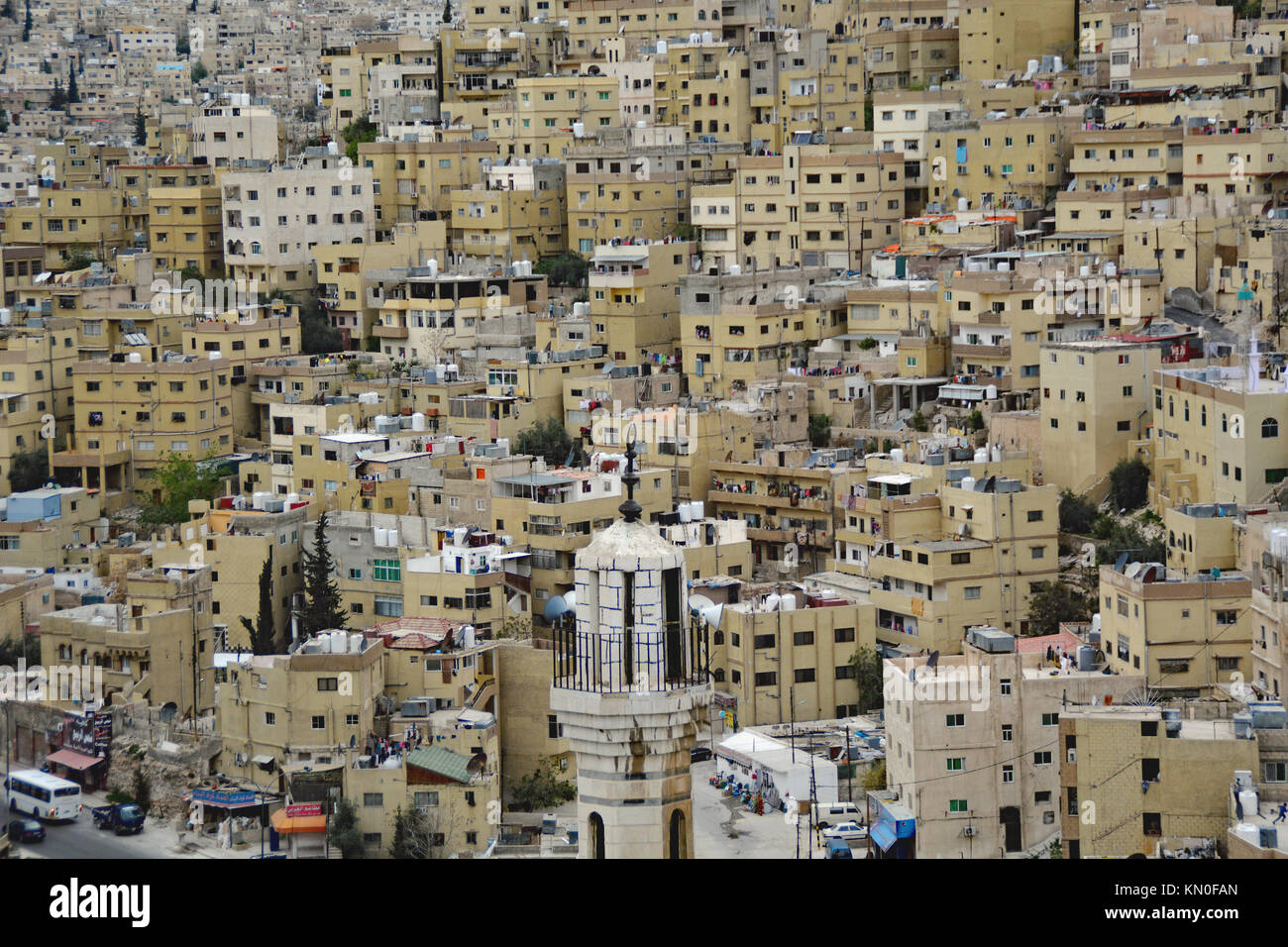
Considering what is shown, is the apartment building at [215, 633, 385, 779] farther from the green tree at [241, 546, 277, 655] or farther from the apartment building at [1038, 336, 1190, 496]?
the apartment building at [1038, 336, 1190, 496]

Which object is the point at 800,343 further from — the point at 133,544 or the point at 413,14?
the point at 413,14

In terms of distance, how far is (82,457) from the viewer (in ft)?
115

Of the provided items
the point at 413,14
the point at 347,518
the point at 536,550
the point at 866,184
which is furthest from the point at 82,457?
the point at 413,14

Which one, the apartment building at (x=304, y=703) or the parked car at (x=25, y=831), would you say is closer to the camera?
the parked car at (x=25, y=831)

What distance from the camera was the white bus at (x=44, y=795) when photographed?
24828mm

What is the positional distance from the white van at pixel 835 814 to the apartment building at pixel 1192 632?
2585 millimetres

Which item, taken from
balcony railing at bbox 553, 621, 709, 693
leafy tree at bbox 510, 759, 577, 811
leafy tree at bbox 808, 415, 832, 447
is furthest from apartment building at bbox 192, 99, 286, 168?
balcony railing at bbox 553, 621, 709, 693

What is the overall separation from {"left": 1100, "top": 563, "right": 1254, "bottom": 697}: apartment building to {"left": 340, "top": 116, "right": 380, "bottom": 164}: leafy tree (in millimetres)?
25654

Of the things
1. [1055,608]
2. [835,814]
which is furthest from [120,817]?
[1055,608]

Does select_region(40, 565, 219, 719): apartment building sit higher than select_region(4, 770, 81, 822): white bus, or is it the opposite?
select_region(40, 565, 219, 719): apartment building

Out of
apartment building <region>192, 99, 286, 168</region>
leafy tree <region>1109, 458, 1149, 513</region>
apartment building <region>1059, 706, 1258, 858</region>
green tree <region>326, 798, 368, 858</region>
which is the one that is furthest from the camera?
apartment building <region>192, 99, 286, 168</region>

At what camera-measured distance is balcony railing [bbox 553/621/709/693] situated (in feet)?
32.9

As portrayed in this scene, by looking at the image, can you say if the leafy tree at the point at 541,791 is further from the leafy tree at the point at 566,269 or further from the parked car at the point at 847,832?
the leafy tree at the point at 566,269

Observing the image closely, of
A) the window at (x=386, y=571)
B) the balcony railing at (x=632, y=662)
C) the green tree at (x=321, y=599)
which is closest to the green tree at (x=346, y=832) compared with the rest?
the green tree at (x=321, y=599)
